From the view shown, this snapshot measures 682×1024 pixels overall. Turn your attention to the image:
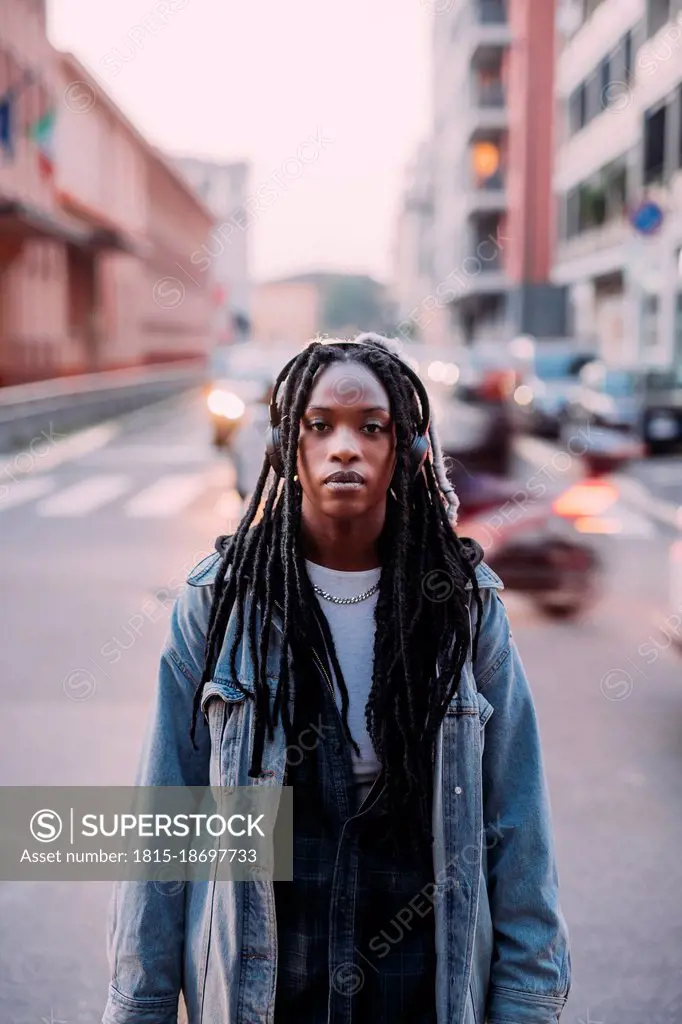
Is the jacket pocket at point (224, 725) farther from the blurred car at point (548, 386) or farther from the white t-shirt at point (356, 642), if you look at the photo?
the blurred car at point (548, 386)

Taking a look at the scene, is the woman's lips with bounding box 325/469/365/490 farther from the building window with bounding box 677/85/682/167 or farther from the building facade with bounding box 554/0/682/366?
the building window with bounding box 677/85/682/167

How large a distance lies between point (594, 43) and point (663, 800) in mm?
42084

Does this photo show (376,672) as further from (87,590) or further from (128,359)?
(128,359)

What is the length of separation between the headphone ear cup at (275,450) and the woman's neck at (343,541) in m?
0.12

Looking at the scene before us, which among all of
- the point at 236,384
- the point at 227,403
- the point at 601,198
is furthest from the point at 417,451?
the point at 601,198

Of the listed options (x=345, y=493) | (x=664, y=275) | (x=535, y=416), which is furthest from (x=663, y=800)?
(x=664, y=275)

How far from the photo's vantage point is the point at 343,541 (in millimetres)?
2299

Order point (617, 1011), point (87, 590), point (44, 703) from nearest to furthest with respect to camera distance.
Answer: point (617, 1011)
point (44, 703)
point (87, 590)

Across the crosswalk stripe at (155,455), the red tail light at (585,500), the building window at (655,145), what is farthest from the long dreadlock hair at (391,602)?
the building window at (655,145)

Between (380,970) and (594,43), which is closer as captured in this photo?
(380,970)

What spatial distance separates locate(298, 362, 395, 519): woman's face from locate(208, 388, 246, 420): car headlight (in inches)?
660

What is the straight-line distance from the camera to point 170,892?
2246mm

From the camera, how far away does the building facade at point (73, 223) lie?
33781mm

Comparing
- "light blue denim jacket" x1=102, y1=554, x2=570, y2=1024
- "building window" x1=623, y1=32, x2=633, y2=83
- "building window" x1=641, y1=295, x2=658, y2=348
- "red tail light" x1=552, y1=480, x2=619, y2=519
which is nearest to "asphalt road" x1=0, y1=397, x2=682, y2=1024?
"red tail light" x1=552, y1=480, x2=619, y2=519
